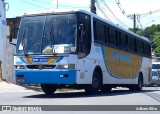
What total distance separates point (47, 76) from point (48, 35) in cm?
157

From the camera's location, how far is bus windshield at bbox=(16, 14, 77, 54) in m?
16.1

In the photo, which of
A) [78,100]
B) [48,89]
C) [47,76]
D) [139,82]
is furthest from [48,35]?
[139,82]

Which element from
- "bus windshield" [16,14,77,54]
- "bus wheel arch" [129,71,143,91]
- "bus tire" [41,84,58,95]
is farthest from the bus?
"bus wheel arch" [129,71,143,91]

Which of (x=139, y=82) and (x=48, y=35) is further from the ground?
(x=48, y=35)

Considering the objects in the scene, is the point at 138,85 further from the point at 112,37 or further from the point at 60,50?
the point at 60,50

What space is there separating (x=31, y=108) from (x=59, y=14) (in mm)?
5673

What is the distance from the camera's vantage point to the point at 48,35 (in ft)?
53.7

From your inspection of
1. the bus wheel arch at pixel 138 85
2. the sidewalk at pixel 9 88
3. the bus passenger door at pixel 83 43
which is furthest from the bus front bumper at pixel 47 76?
the bus wheel arch at pixel 138 85

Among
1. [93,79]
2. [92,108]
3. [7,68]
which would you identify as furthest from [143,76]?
[92,108]

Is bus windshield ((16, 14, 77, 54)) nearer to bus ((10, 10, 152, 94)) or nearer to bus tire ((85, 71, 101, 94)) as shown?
bus ((10, 10, 152, 94))

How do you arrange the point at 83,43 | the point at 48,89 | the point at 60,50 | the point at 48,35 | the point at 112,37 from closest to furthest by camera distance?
the point at 60,50 → the point at 48,35 → the point at 83,43 → the point at 48,89 → the point at 112,37

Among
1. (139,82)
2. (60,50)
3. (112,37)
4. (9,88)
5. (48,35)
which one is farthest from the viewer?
(139,82)

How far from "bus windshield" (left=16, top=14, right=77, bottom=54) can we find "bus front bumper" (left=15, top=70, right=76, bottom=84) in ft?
2.48

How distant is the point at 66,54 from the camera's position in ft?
52.4
